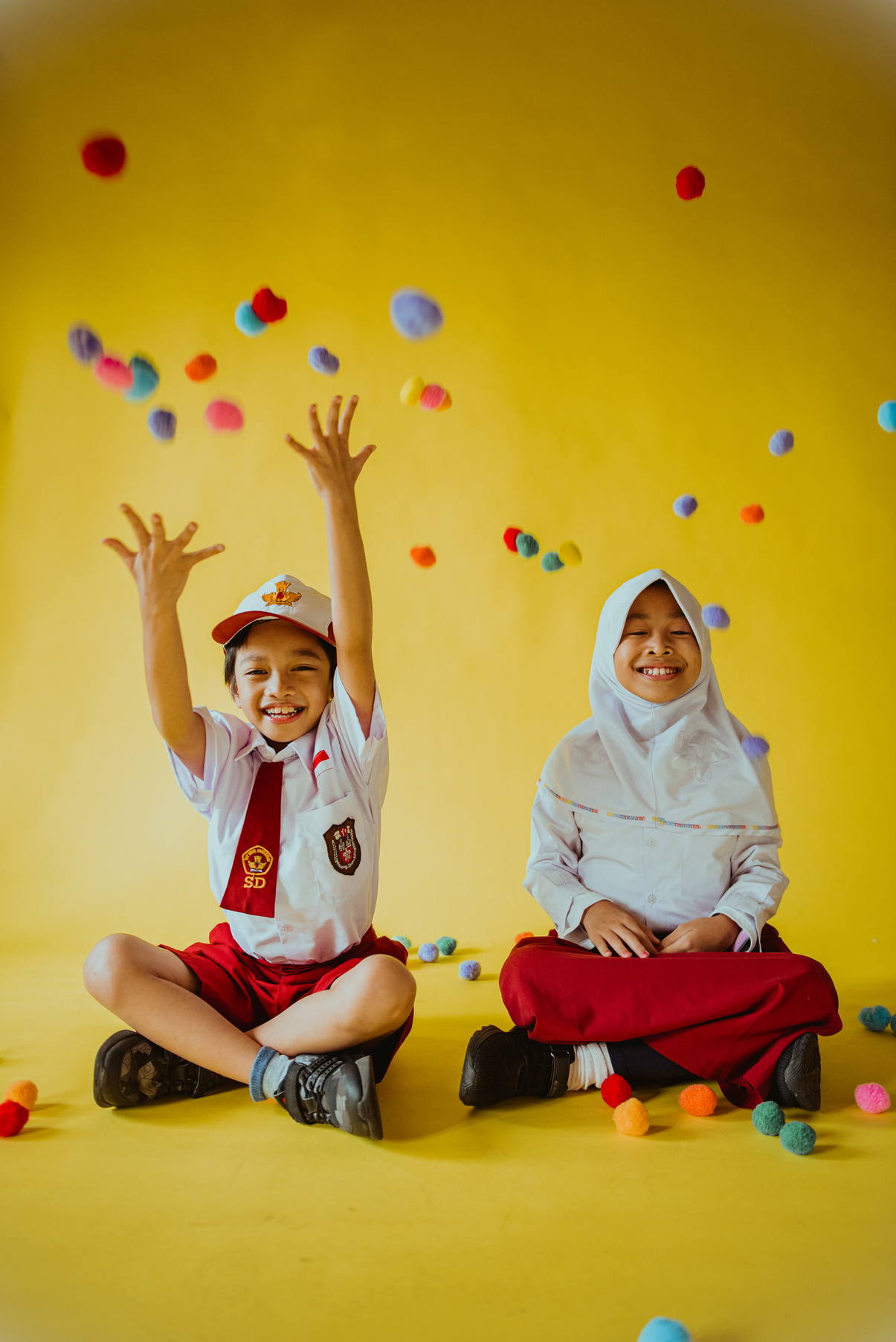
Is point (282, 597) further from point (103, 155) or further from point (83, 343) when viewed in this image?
point (103, 155)

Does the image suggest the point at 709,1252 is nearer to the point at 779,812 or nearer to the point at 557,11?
the point at 779,812

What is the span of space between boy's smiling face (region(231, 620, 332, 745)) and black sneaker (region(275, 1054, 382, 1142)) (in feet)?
1.78

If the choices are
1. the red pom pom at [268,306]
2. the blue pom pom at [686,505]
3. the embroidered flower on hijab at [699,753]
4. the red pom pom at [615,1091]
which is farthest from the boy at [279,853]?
the blue pom pom at [686,505]

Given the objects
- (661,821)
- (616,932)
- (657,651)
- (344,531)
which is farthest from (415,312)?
(616,932)

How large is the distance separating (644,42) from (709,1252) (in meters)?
3.01

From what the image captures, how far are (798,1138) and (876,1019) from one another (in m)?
0.65

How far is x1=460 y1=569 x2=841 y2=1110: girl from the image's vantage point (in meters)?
1.57

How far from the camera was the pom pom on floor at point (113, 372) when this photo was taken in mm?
1712

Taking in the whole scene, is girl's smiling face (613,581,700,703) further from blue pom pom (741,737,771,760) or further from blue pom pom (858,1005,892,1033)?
blue pom pom (858,1005,892,1033)

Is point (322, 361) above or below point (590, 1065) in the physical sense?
above

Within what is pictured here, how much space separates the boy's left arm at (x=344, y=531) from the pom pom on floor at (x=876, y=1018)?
3.79 ft

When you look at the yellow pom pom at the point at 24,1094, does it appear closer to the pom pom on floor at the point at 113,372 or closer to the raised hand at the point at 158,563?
the raised hand at the point at 158,563

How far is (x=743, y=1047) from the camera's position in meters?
1.58

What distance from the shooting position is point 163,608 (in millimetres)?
1660
